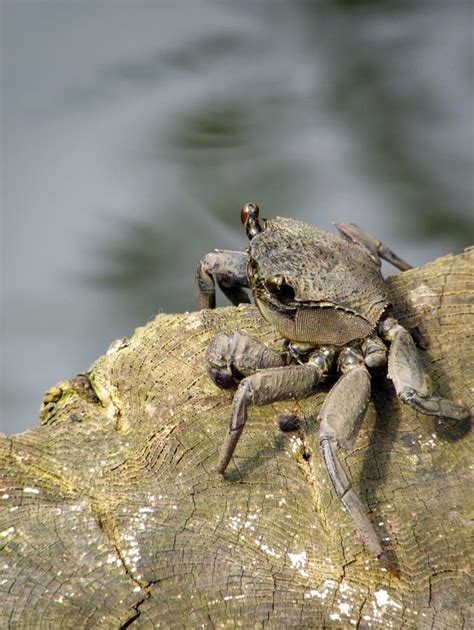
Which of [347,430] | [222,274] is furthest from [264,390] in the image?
[222,274]

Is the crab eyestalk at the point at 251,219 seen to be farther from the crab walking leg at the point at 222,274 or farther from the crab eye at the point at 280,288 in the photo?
the crab eye at the point at 280,288

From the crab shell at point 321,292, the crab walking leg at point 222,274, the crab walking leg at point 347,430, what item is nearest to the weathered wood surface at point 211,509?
the crab walking leg at point 347,430

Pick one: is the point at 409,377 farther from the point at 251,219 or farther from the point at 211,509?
the point at 251,219

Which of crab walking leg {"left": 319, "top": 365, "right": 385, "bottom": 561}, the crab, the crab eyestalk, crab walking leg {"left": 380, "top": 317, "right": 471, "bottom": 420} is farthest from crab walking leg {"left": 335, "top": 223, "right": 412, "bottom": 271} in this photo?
crab walking leg {"left": 319, "top": 365, "right": 385, "bottom": 561}

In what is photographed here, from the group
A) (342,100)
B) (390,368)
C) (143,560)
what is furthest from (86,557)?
(342,100)

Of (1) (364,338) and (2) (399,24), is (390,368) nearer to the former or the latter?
(1) (364,338)

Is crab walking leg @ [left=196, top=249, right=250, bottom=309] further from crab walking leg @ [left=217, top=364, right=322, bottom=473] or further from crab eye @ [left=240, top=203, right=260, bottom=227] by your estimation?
crab walking leg @ [left=217, top=364, right=322, bottom=473]
